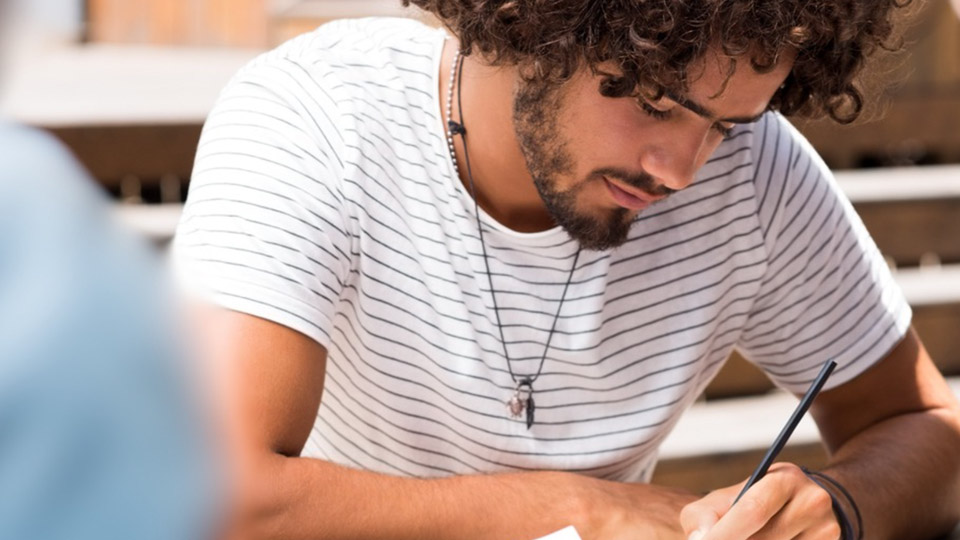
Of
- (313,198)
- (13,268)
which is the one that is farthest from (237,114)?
(13,268)

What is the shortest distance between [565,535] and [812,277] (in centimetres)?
48

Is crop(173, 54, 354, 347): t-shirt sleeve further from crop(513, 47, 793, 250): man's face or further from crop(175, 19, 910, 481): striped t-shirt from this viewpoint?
crop(513, 47, 793, 250): man's face

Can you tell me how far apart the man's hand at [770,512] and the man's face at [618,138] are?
0.96ft

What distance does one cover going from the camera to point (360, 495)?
1.08 metres

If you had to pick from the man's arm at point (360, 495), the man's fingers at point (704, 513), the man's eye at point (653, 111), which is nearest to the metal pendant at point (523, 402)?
the man's arm at point (360, 495)

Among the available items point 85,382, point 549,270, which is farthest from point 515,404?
point 85,382

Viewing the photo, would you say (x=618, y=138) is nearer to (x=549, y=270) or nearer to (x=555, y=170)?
(x=555, y=170)

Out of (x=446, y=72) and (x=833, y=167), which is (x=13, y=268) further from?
(x=833, y=167)

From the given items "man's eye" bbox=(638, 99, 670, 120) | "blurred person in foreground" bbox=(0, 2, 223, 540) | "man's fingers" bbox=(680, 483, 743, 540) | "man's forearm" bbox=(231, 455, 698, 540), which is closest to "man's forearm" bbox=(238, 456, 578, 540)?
"man's forearm" bbox=(231, 455, 698, 540)

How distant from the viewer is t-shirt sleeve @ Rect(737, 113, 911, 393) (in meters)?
1.35

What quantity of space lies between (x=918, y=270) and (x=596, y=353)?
2.09 metres

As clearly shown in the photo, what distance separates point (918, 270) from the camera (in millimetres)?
3090

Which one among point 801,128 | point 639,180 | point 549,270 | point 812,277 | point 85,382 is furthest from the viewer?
point 801,128

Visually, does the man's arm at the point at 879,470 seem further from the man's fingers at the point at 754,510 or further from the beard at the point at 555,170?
the beard at the point at 555,170
